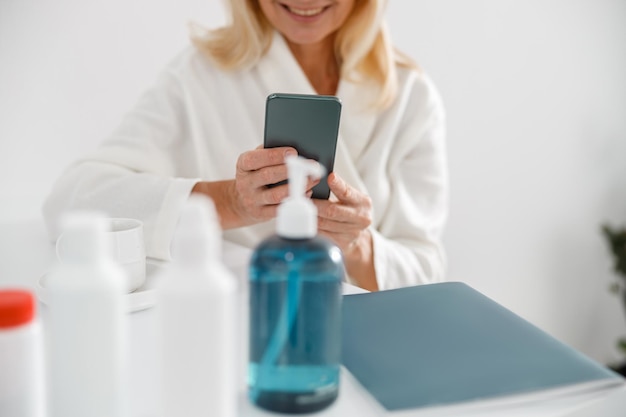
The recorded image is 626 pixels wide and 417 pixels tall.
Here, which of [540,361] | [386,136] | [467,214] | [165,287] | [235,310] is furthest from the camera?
[467,214]

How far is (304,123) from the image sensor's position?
2.68 ft

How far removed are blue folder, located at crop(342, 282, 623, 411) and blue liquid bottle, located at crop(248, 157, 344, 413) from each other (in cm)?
7

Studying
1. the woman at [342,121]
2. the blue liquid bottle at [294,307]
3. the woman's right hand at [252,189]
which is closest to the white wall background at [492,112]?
the woman at [342,121]

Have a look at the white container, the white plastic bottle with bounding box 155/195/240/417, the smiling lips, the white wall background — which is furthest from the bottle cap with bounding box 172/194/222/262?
the white wall background

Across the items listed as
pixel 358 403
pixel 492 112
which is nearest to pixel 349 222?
pixel 358 403

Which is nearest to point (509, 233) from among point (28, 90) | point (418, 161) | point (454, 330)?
point (418, 161)

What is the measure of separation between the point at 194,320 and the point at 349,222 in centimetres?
57

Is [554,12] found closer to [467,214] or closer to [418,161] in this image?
[467,214]

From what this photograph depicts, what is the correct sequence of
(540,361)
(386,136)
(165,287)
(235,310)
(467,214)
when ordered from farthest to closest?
(467,214) → (386,136) → (235,310) → (540,361) → (165,287)

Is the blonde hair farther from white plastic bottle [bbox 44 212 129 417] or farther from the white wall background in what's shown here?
white plastic bottle [bbox 44 212 129 417]

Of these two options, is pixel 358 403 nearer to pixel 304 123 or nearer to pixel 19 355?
pixel 19 355

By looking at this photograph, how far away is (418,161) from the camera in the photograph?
130cm

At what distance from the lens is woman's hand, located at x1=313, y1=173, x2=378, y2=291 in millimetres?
938

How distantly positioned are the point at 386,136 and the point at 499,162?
2.58 feet
